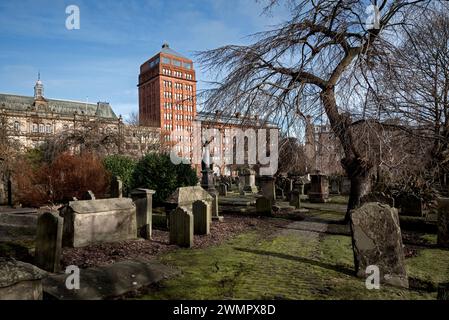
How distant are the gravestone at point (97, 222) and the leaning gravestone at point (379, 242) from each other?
530 centimetres

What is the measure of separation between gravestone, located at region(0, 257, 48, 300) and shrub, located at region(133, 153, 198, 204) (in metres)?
10.9

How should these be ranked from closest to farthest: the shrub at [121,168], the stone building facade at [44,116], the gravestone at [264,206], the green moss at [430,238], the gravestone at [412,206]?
the green moss at [430,238] → the gravestone at [412,206] → the gravestone at [264,206] → the shrub at [121,168] → the stone building facade at [44,116]

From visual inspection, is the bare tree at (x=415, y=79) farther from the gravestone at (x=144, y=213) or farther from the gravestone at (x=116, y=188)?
the gravestone at (x=116, y=188)

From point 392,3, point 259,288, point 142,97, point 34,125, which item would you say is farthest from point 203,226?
point 142,97

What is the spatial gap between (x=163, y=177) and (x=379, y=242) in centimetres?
1078

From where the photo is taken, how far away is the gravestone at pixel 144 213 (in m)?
8.06

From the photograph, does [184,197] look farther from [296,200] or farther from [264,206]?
[296,200]

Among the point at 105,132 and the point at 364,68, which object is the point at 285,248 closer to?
the point at 364,68

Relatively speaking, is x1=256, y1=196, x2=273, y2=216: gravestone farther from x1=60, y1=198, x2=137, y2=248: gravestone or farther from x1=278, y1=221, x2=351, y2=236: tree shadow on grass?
x1=60, y1=198, x2=137, y2=248: gravestone

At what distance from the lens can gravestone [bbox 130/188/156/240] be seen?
8.06m

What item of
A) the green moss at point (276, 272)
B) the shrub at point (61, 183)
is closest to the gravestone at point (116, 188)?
the shrub at point (61, 183)

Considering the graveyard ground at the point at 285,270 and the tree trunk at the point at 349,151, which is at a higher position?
the tree trunk at the point at 349,151

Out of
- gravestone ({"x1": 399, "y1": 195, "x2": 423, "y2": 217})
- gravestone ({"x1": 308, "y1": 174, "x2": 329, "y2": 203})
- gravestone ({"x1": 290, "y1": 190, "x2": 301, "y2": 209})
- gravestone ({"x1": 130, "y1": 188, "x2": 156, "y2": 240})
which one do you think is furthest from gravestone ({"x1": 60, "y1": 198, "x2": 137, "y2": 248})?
gravestone ({"x1": 308, "y1": 174, "x2": 329, "y2": 203})

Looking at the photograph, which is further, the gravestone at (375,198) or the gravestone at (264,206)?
the gravestone at (264,206)
